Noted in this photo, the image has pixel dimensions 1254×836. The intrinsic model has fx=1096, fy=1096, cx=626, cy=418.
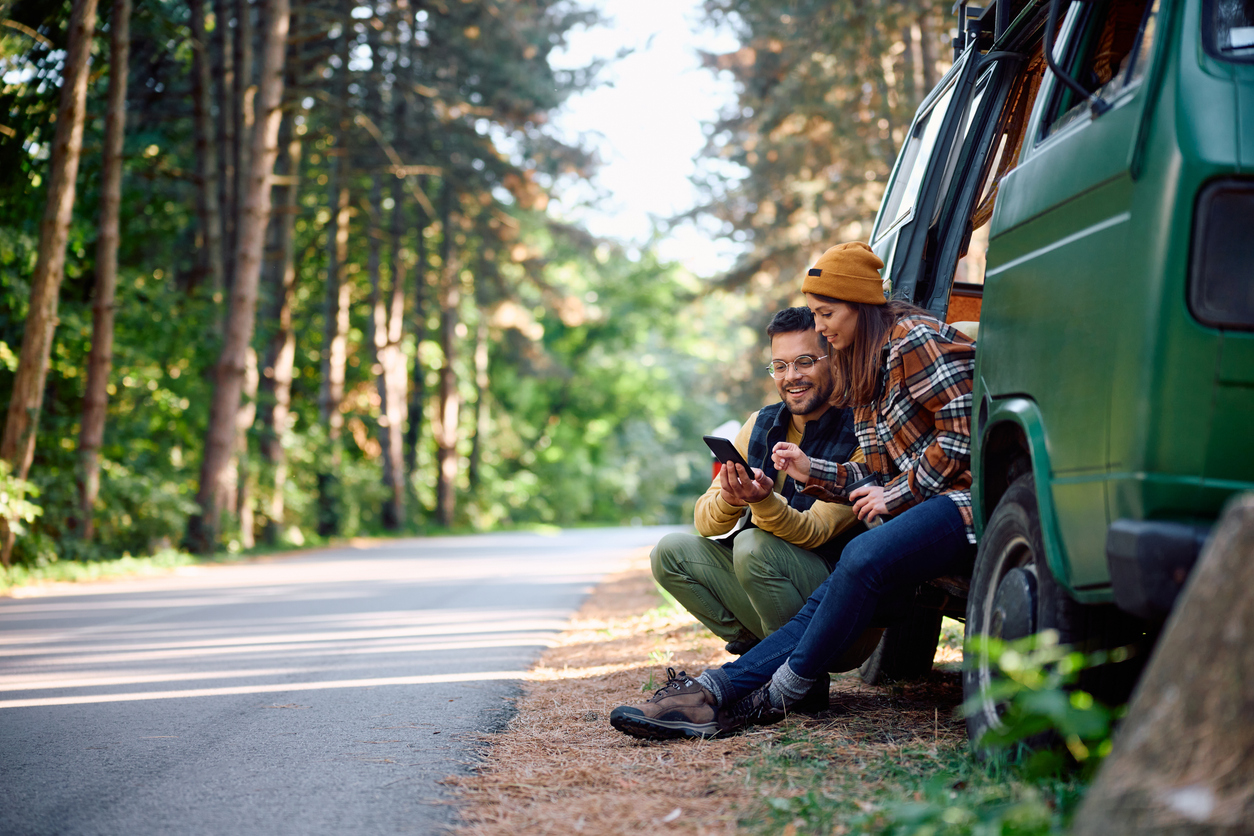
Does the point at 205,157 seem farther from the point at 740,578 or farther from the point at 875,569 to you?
the point at 875,569

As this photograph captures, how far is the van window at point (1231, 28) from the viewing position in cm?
261

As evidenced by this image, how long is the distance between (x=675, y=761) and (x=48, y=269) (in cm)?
1157

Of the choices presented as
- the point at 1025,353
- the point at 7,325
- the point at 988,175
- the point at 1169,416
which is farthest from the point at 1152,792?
the point at 7,325

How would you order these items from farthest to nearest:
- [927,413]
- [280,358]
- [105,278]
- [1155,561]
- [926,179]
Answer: [280,358], [105,278], [926,179], [927,413], [1155,561]

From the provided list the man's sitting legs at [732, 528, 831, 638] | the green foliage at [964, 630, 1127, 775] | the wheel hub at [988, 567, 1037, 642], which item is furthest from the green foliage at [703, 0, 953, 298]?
the green foliage at [964, 630, 1127, 775]

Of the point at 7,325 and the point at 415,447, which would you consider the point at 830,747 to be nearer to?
the point at 7,325

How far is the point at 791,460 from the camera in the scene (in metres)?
4.45

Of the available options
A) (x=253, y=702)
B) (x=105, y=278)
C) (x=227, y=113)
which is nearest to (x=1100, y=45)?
(x=253, y=702)

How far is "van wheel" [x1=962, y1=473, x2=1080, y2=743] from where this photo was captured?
2.94 m

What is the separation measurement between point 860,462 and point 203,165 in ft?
56.8

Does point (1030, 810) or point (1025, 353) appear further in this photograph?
point (1025, 353)

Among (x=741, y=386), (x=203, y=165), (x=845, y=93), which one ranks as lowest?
(x=741, y=386)

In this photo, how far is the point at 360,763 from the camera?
4.07m

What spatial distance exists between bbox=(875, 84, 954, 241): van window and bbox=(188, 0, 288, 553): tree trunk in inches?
562
